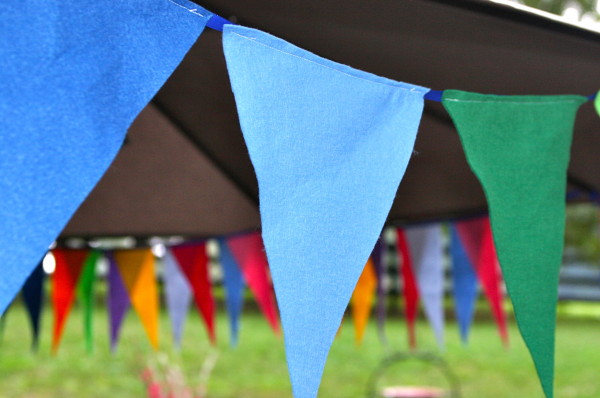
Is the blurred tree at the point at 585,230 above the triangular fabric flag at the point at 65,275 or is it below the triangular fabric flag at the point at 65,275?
above

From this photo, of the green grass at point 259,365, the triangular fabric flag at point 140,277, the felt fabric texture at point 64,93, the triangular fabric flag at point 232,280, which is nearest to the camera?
the felt fabric texture at point 64,93

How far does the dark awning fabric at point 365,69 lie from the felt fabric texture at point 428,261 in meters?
0.28

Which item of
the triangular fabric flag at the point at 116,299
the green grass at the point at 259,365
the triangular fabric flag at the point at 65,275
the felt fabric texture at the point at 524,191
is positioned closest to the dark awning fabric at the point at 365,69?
the felt fabric texture at the point at 524,191

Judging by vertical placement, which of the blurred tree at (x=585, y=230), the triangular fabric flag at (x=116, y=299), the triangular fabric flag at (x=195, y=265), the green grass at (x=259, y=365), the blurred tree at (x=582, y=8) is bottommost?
the green grass at (x=259, y=365)

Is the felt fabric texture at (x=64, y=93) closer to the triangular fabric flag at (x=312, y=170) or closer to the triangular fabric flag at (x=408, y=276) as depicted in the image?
the triangular fabric flag at (x=312, y=170)

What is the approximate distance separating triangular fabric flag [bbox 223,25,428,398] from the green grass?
3308 millimetres

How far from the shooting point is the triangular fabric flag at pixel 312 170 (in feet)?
2.29

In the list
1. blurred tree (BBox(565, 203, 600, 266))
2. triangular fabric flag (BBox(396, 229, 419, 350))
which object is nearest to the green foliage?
blurred tree (BBox(565, 203, 600, 266))

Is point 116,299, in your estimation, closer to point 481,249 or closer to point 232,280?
point 232,280

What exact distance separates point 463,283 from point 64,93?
6.55 ft

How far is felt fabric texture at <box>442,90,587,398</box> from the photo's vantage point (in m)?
0.83

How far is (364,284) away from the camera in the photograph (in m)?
2.48

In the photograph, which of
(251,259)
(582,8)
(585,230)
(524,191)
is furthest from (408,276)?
(585,230)

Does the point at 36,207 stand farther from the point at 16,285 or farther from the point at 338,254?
the point at 338,254
